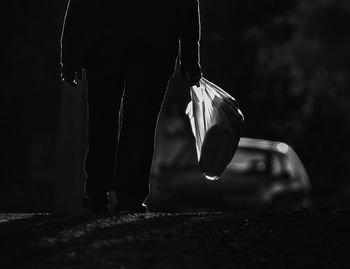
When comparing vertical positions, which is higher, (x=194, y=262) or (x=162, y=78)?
(x=162, y=78)

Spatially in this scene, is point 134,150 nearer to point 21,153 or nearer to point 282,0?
point 21,153

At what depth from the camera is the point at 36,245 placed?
20.9ft

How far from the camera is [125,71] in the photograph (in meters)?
8.37

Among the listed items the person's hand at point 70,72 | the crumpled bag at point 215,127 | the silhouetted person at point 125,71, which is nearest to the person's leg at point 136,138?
the silhouetted person at point 125,71

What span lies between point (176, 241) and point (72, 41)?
7.13ft

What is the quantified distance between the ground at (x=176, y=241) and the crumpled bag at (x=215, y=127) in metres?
1.20

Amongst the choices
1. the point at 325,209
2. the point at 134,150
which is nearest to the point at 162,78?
the point at 134,150

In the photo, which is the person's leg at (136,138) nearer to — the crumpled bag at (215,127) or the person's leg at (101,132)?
the person's leg at (101,132)

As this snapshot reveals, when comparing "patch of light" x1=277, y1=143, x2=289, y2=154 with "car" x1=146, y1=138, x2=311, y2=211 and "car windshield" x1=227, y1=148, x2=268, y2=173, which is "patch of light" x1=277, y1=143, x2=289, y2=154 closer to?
"car windshield" x1=227, y1=148, x2=268, y2=173

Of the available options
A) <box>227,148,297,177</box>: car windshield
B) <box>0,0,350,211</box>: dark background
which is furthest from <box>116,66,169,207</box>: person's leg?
<box>0,0,350,211</box>: dark background

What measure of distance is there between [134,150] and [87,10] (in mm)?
936

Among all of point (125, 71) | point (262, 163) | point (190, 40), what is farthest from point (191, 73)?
point (262, 163)

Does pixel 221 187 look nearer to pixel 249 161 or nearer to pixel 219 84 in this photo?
pixel 249 161

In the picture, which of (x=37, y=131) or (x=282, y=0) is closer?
(x=37, y=131)
